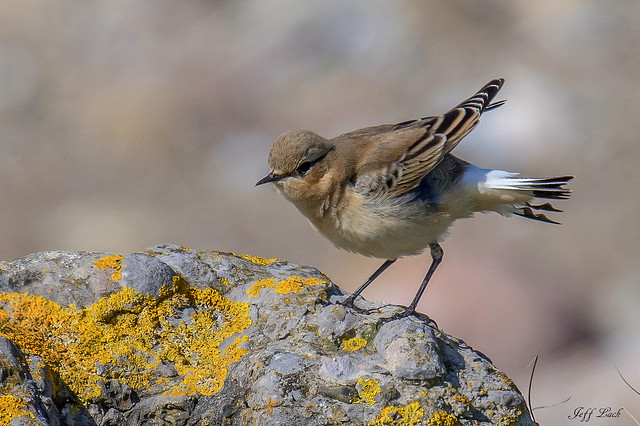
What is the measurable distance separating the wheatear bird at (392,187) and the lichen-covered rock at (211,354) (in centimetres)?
76

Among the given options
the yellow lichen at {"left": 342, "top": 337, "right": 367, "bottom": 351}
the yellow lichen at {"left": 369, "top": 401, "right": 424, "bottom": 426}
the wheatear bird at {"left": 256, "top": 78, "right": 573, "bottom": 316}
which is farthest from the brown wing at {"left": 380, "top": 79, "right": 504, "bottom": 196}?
the yellow lichen at {"left": 369, "top": 401, "right": 424, "bottom": 426}

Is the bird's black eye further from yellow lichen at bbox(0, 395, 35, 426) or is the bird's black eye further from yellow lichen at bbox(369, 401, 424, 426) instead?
yellow lichen at bbox(0, 395, 35, 426)

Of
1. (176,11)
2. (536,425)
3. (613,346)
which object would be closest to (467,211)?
(536,425)

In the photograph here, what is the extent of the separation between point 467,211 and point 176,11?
13131mm

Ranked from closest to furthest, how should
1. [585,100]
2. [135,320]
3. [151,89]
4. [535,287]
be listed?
[135,320] < [535,287] < [585,100] < [151,89]

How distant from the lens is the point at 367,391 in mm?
4332

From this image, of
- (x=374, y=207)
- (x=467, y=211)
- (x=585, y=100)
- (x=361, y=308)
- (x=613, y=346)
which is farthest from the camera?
(x=585, y=100)

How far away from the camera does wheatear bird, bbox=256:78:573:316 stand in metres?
6.23

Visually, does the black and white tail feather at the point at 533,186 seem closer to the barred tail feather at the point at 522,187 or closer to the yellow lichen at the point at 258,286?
the barred tail feather at the point at 522,187

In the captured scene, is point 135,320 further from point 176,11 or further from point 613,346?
point 176,11

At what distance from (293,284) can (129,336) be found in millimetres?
1023

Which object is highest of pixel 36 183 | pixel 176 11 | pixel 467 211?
pixel 176 11

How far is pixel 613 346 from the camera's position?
11.0 meters

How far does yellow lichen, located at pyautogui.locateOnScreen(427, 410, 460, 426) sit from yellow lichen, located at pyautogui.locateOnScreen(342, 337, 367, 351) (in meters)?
0.65
